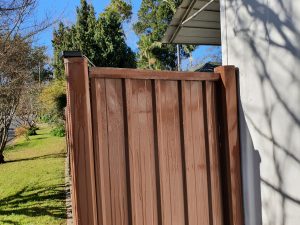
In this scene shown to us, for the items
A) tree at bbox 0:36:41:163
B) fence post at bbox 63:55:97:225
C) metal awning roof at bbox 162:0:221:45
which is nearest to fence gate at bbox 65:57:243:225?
fence post at bbox 63:55:97:225

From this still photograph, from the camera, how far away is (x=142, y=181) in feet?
7.95

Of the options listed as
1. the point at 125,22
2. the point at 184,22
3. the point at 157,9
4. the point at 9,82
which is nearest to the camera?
the point at 184,22

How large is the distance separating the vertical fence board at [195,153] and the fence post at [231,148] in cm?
18

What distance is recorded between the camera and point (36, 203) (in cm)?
803

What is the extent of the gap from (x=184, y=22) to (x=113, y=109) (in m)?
3.23

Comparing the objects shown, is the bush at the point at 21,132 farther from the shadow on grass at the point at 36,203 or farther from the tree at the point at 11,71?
the shadow on grass at the point at 36,203

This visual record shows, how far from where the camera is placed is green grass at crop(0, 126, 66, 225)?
7.00 meters

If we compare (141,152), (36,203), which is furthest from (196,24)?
(36,203)

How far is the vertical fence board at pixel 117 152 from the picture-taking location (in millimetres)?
2291

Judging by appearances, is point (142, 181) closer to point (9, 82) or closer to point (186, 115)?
point (186, 115)

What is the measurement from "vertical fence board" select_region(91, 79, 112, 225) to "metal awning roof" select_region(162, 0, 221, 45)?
2.54 meters

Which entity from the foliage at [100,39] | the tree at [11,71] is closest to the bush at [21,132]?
the foliage at [100,39]

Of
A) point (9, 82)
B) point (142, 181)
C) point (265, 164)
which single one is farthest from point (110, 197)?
point (9, 82)

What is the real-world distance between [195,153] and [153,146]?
0.36 m
